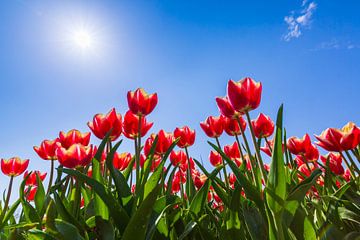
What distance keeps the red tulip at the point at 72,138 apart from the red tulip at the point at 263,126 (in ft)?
5.32

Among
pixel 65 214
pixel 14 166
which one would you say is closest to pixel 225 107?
pixel 65 214

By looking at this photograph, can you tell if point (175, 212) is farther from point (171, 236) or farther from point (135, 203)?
point (135, 203)

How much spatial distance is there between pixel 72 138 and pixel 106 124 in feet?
1.27

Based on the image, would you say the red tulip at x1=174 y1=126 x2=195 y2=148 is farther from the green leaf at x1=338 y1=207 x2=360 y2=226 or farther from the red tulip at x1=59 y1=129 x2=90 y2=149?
the green leaf at x1=338 y1=207 x2=360 y2=226

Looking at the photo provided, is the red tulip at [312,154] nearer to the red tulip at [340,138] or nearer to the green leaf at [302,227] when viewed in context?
the red tulip at [340,138]

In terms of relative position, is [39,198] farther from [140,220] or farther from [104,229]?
[140,220]

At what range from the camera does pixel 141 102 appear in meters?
2.63

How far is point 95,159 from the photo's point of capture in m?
1.88

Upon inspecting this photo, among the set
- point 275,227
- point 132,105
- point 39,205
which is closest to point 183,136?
point 132,105

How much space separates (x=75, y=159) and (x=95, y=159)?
0.43m

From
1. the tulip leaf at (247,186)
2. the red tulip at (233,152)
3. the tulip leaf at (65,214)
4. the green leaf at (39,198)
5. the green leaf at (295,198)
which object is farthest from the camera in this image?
the red tulip at (233,152)

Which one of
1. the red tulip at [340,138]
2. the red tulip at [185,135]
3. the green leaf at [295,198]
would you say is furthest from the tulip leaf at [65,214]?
the red tulip at [340,138]

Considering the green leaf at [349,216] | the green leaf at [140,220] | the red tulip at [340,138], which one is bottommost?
the green leaf at [349,216]

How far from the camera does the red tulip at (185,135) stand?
3.37 m
